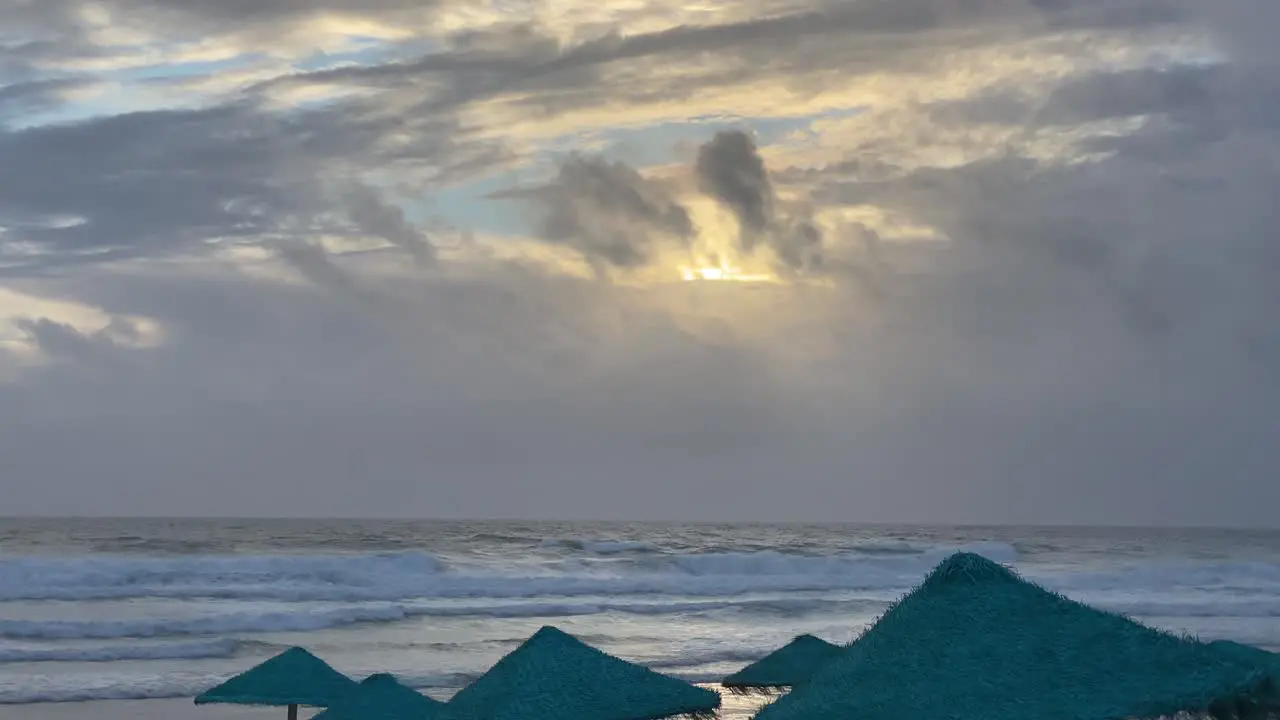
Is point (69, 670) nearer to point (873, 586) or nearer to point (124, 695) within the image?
point (124, 695)

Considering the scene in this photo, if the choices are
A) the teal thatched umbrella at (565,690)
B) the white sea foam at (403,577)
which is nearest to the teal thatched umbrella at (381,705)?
the teal thatched umbrella at (565,690)

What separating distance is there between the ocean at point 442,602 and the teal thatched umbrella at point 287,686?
6263 millimetres

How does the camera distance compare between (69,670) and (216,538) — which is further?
(216,538)

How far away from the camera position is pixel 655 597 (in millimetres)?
38250

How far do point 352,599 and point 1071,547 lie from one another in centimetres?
4638

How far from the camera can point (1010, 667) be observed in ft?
21.0

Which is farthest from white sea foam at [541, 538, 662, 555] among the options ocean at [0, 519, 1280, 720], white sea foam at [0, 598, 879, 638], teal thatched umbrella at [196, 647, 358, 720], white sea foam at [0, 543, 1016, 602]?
teal thatched umbrella at [196, 647, 358, 720]

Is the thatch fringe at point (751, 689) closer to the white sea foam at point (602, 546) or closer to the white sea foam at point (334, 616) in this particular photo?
the white sea foam at point (334, 616)

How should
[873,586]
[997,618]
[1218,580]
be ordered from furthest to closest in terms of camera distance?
1. [1218,580]
2. [873,586]
3. [997,618]

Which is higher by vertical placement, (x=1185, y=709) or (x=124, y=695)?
(x=1185, y=709)

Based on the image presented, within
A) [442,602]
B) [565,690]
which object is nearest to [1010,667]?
[565,690]

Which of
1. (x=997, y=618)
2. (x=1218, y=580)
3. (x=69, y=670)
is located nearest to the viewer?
(x=997, y=618)

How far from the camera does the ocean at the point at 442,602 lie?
23.1 meters

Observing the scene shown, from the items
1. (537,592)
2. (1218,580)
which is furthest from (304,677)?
(1218,580)
